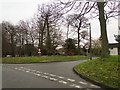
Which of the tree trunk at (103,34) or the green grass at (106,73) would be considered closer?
the green grass at (106,73)

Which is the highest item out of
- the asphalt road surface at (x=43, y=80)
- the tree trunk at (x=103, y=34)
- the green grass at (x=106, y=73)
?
the tree trunk at (x=103, y=34)

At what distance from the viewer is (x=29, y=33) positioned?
33594 mm

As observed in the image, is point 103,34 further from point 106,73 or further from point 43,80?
point 43,80

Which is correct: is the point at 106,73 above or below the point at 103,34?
below

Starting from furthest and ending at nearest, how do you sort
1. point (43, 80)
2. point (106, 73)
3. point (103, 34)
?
point (103, 34), point (106, 73), point (43, 80)

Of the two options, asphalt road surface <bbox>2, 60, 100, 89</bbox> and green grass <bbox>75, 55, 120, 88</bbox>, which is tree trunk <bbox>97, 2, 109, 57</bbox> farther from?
asphalt road surface <bbox>2, 60, 100, 89</bbox>

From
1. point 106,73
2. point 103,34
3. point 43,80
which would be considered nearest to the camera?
point 43,80

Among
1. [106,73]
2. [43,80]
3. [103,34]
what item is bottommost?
[43,80]

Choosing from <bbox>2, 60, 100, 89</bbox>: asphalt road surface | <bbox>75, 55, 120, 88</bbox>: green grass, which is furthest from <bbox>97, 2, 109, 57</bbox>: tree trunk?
<bbox>2, 60, 100, 89</bbox>: asphalt road surface

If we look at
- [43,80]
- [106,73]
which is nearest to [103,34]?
[106,73]

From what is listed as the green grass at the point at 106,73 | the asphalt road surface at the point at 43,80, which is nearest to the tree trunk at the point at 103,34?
the green grass at the point at 106,73

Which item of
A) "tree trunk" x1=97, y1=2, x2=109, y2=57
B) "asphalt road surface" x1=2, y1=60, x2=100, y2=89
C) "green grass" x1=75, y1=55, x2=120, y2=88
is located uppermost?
"tree trunk" x1=97, y1=2, x2=109, y2=57

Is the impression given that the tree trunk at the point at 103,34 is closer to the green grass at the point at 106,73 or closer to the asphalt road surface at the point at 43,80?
the green grass at the point at 106,73

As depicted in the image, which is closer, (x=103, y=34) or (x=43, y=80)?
(x=43, y=80)
